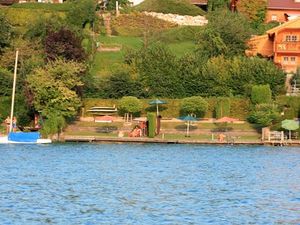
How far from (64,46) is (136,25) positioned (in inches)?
912

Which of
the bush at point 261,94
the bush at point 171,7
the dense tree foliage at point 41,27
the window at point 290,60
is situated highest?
the bush at point 171,7

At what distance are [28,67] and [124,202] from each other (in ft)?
153

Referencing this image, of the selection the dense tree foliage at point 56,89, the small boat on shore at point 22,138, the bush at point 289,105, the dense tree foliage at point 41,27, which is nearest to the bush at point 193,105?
the bush at point 289,105

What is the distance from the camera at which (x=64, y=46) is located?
90375 millimetres

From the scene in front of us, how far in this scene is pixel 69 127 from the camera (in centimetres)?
8419

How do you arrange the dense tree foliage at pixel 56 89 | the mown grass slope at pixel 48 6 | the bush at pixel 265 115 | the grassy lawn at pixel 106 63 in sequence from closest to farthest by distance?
the bush at pixel 265 115
the dense tree foliage at pixel 56 89
the grassy lawn at pixel 106 63
the mown grass slope at pixel 48 6

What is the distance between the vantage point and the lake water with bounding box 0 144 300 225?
134ft

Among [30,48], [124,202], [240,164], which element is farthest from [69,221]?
[30,48]

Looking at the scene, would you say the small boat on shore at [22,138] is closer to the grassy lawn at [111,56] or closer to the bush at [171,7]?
the grassy lawn at [111,56]

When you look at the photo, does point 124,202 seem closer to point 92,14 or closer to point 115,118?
point 115,118

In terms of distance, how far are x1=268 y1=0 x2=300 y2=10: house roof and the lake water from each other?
44194 millimetres

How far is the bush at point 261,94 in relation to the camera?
87.1 m

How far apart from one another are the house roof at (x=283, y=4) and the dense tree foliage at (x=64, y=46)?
31044 mm

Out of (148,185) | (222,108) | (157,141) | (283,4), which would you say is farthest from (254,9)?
(148,185)
